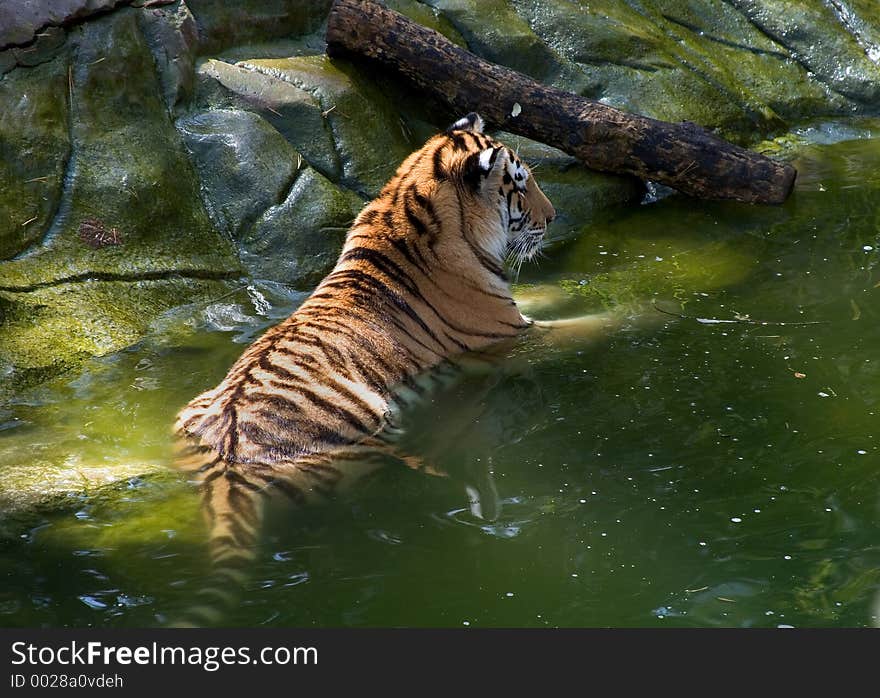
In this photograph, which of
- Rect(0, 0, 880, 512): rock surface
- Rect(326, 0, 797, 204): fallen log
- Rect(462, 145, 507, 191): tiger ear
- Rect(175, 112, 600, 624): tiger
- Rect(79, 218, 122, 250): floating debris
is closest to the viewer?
Rect(175, 112, 600, 624): tiger

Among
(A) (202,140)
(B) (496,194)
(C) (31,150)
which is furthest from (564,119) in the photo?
(C) (31,150)

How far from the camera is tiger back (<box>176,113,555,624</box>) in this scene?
380 cm

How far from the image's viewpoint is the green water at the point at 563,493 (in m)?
3.23

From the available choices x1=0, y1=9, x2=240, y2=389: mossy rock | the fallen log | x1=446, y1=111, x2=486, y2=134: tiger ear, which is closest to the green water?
x1=0, y1=9, x2=240, y2=389: mossy rock

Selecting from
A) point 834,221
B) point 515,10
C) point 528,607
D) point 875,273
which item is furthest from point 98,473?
point 515,10

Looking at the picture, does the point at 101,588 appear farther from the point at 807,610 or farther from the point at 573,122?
the point at 573,122

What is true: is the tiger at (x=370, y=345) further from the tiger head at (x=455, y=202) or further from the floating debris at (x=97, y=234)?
the floating debris at (x=97, y=234)

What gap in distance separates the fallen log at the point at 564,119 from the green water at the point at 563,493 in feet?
4.00

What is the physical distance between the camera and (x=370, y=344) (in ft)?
15.0

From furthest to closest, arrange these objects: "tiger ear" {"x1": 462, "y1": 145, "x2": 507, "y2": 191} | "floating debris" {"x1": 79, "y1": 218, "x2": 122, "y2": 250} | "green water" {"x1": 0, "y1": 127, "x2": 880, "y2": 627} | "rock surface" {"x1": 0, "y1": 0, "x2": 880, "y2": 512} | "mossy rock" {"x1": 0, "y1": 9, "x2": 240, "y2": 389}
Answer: "floating debris" {"x1": 79, "y1": 218, "x2": 122, "y2": 250}, "rock surface" {"x1": 0, "y1": 0, "x2": 880, "y2": 512}, "mossy rock" {"x1": 0, "y1": 9, "x2": 240, "y2": 389}, "tiger ear" {"x1": 462, "y1": 145, "x2": 507, "y2": 191}, "green water" {"x1": 0, "y1": 127, "x2": 880, "y2": 627}

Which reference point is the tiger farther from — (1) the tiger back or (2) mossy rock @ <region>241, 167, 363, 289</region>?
(2) mossy rock @ <region>241, 167, 363, 289</region>

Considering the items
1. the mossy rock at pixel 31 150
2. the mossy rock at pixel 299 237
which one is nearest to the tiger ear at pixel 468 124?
the mossy rock at pixel 299 237

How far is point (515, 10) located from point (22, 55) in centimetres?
342

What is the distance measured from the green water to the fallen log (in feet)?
4.00
